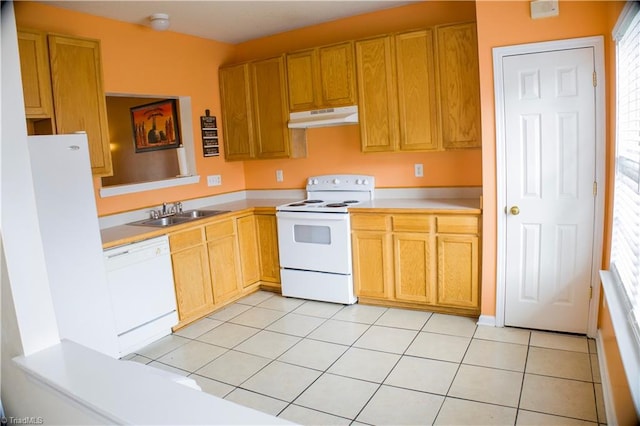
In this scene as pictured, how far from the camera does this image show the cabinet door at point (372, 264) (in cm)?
389

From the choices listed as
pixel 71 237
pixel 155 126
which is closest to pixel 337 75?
pixel 155 126

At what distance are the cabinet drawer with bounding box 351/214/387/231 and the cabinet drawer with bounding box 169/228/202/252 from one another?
135cm

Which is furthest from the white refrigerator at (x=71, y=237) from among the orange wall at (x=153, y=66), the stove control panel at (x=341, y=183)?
the stove control panel at (x=341, y=183)

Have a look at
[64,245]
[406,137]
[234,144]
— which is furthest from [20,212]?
[234,144]

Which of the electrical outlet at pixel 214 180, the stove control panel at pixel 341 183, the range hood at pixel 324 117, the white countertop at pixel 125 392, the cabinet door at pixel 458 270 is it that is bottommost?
the cabinet door at pixel 458 270

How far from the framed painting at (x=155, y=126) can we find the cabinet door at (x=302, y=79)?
131 centimetres

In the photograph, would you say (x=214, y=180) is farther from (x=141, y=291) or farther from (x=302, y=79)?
(x=141, y=291)

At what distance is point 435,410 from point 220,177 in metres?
3.32

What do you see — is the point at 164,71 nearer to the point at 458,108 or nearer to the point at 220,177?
the point at 220,177

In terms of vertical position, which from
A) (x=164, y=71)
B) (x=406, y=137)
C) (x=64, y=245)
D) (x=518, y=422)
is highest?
(x=164, y=71)

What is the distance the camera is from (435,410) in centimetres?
243

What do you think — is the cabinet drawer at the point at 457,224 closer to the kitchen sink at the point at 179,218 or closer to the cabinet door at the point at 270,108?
the cabinet door at the point at 270,108

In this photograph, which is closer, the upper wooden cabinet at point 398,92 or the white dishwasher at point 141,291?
the white dishwasher at point 141,291

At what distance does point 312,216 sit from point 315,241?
235 mm
